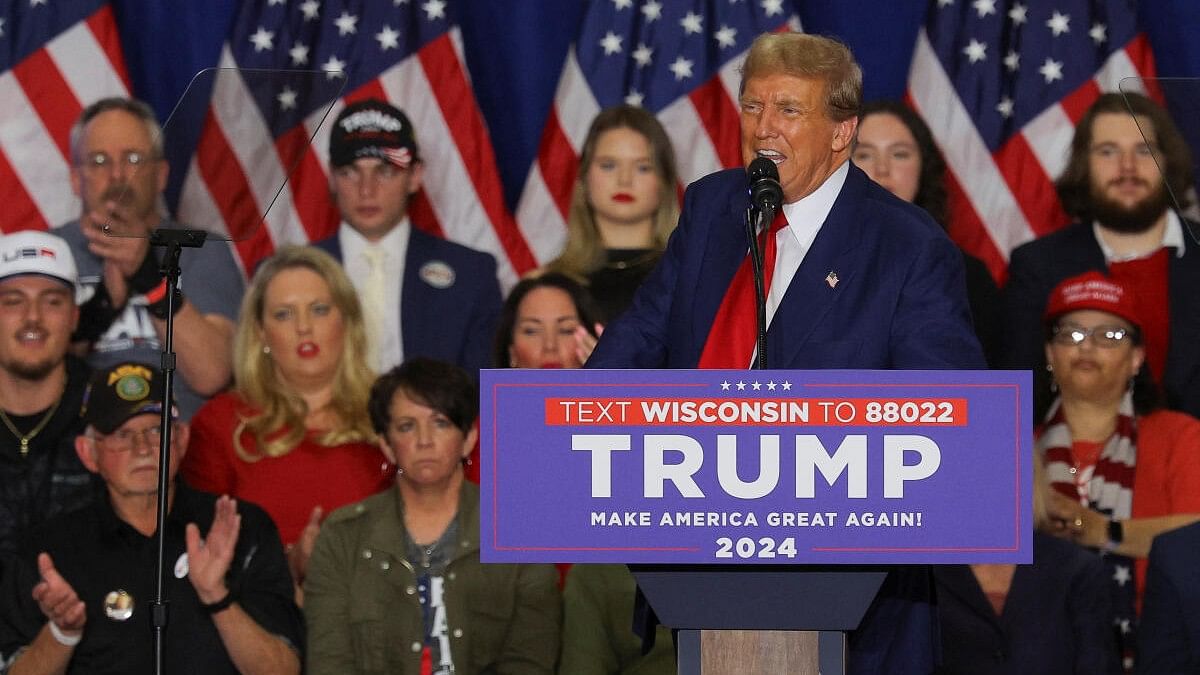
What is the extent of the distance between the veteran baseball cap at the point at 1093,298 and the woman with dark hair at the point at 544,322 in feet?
4.57

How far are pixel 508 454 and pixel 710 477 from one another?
28 centimetres

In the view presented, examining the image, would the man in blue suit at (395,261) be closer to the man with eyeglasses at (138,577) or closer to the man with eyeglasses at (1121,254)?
the man with eyeglasses at (138,577)

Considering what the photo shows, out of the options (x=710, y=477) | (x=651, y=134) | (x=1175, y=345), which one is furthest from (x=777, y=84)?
(x=1175, y=345)

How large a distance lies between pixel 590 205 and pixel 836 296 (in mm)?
2572

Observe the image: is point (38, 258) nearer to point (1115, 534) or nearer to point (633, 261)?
point (633, 261)

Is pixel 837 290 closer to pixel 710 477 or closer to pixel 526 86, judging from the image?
pixel 710 477

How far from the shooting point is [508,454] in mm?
2514

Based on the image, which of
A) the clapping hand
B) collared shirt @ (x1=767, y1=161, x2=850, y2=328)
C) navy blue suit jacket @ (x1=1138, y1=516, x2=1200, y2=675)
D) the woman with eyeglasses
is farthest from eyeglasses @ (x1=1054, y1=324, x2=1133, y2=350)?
the clapping hand

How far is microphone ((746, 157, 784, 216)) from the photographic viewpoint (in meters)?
2.72

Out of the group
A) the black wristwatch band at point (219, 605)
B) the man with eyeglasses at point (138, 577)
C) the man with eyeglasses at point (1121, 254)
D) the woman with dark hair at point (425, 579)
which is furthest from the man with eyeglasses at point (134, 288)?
the man with eyeglasses at point (1121, 254)

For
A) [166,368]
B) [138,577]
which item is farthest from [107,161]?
[166,368]

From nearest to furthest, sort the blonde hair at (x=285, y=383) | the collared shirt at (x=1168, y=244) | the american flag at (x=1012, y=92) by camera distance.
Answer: the blonde hair at (x=285, y=383) → the collared shirt at (x=1168, y=244) → the american flag at (x=1012, y=92)

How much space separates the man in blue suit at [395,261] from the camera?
5.66 meters

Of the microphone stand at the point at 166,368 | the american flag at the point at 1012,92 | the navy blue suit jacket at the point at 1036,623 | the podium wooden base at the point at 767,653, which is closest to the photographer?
the podium wooden base at the point at 767,653
